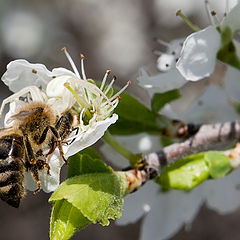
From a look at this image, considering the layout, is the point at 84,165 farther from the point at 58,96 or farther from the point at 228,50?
the point at 228,50

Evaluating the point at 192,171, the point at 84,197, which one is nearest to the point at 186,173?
the point at 192,171

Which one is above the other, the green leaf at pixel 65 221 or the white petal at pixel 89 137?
the white petal at pixel 89 137

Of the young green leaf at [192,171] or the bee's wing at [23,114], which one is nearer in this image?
the bee's wing at [23,114]

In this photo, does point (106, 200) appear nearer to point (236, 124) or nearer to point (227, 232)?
point (236, 124)

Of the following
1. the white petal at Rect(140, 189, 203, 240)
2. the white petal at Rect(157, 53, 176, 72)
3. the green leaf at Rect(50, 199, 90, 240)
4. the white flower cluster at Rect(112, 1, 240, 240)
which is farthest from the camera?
the white petal at Rect(140, 189, 203, 240)

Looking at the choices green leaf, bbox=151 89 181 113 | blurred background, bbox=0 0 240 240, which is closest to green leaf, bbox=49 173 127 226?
green leaf, bbox=151 89 181 113

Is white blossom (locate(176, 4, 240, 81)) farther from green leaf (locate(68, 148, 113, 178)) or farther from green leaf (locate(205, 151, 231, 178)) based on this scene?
green leaf (locate(68, 148, 113, 178))

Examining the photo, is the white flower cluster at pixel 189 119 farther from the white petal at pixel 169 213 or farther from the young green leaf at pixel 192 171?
the young green leaf at pixel 192 171

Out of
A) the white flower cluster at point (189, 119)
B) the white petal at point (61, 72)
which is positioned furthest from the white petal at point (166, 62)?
the white petal at point (61, 72)
